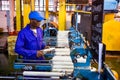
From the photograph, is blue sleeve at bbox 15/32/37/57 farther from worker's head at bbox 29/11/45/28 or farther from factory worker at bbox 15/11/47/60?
worker's head at bbox 29/11/45/28

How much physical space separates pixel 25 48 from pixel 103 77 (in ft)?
4.84

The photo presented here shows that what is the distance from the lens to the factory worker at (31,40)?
3480 mm

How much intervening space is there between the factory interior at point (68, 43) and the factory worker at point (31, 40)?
0.07 feet

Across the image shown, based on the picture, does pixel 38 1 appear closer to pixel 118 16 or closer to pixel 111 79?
pixel 118 16

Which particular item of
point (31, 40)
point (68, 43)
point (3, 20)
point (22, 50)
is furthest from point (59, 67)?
point (3, 20)

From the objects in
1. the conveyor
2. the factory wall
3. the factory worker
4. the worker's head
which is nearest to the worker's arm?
the factory worker

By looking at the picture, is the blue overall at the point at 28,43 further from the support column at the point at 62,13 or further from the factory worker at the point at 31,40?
the support column at the point at 62,13

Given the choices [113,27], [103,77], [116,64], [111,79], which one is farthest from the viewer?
[113,27]

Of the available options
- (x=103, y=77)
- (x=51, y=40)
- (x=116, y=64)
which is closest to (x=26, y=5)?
(x=51, y=40)

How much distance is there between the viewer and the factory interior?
101 inches

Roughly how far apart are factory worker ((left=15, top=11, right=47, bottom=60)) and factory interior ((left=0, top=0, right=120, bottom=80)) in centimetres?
2

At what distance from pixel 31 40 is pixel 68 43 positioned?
217 centimetres

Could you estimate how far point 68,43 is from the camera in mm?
5699

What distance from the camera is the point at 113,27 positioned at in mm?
8680
